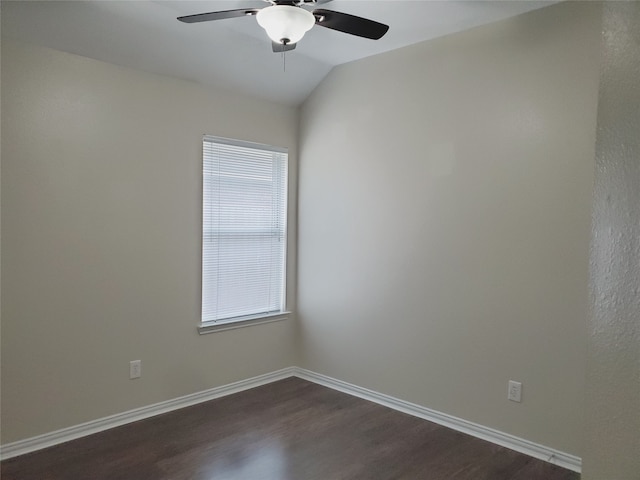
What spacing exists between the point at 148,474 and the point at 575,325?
8.24 feet

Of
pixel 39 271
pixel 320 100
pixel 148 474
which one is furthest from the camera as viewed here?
pixel 320 100

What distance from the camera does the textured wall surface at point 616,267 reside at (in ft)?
2.32

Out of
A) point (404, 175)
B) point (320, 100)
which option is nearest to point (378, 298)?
point (404, 175)

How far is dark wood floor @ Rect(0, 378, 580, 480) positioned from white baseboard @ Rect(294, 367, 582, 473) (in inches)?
2.4

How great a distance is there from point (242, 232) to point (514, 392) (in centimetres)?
232

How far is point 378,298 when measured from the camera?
3576 mm

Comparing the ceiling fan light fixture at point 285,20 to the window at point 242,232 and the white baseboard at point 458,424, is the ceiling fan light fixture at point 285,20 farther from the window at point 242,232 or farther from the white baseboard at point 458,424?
the white baseboard at point 458,424

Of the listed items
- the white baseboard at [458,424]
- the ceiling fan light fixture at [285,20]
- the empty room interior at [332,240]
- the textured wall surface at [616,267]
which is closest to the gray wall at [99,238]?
the empty room interior at [332,240]

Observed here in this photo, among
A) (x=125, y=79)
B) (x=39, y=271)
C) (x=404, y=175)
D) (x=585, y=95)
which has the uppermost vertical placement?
(x=125, y=79)

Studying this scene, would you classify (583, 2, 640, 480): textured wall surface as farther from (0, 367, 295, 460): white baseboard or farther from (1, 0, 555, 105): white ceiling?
(0, 367, 295, 460): white baseboard

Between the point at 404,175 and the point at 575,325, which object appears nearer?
the point at 575,325

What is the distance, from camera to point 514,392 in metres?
2.84

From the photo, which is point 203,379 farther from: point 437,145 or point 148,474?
point 437,145

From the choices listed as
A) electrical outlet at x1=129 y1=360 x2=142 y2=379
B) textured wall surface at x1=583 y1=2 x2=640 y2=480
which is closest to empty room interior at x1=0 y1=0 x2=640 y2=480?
electrical outlet at x1=129 y1=360 x2=142 y2=379
